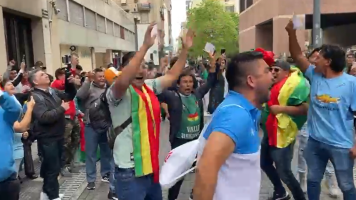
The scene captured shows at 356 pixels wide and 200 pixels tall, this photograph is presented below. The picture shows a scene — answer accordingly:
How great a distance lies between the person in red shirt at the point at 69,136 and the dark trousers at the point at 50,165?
5.43 ft

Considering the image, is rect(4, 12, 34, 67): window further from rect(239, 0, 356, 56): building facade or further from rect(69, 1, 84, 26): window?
rect(239, 0, 356, 56): building facade

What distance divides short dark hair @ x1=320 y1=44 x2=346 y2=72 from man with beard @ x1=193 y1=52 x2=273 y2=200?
1.84 metres

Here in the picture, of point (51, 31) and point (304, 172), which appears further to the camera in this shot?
point (51, 31)

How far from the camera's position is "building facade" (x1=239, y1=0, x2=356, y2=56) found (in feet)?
77.1

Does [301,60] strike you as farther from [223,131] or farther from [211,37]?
[211,37]

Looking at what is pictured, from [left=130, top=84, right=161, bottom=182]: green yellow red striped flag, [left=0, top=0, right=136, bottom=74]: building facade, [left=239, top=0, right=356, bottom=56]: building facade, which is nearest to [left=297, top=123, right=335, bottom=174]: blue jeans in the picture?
[left=130, top=84, right=161, bottom=182]: green yellow red striped flag

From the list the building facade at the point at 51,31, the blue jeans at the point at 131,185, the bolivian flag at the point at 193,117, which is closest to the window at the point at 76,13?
the building facade at the point at 51,31

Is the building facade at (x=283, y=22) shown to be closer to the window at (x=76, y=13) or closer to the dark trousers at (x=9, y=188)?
the window at (x=76, y=13)

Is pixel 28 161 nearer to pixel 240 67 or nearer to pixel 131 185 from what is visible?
pixel 131 185

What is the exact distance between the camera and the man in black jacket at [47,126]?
→ 15.7 feet

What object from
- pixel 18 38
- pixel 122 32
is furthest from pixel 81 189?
pixel 122 32

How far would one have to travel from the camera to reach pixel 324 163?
4.11 m

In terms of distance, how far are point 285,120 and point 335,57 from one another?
1047 mm

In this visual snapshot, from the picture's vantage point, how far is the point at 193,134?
16.9ft
